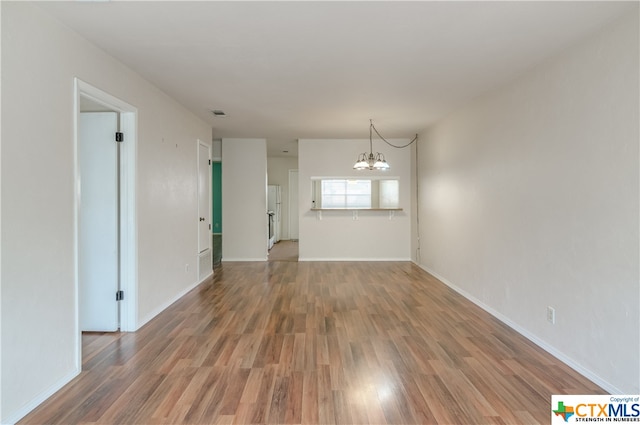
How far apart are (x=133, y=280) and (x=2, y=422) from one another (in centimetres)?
154

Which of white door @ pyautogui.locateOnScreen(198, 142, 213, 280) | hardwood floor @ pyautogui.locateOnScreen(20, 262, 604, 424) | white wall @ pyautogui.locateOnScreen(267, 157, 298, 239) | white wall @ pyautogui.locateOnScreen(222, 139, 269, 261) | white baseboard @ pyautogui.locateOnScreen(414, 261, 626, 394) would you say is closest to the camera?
hardwood floor @ pyautogui.locateOnScreen(20, 262, 604, 424)

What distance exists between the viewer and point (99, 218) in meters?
3.29

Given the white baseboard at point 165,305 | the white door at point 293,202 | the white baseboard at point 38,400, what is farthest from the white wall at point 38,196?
the white door at point 293,202

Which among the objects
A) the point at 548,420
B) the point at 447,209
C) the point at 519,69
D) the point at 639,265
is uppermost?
the point at 519,69

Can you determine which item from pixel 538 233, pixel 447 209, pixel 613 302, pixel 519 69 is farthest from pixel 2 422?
pixel 447 209

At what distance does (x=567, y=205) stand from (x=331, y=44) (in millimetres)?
2291

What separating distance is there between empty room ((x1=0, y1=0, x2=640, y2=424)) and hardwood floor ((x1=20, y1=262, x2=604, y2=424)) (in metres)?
0.02

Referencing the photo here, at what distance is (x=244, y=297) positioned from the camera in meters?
4.43

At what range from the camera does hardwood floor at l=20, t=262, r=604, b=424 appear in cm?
202

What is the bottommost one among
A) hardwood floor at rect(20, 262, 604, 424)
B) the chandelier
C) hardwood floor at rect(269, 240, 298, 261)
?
hardwood floor at rect(20, 262, 604, 424)

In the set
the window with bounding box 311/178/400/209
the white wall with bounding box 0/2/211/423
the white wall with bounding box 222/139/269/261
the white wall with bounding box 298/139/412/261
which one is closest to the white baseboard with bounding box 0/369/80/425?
the white wall with bounding box 0/2/211/423

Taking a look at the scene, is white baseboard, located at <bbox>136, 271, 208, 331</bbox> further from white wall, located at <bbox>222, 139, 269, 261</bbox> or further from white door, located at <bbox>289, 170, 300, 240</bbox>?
white door, located at <bbox>289, 170, 300, 240</bbox>

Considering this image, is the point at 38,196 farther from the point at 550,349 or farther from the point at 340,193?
the point at 340,193

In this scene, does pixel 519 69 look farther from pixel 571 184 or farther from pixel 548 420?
pixel 548 420
